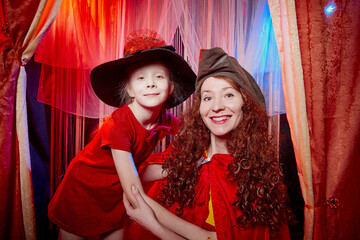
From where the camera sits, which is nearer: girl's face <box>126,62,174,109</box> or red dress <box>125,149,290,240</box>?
red dress <box>125,149,290,240</box>

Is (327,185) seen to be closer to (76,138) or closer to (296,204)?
(296,204)

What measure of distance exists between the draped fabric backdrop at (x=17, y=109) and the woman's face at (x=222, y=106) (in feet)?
Result: 4.29

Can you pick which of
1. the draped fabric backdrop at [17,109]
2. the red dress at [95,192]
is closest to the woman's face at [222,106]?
the red dress at [95,192]

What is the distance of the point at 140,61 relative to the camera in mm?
1748

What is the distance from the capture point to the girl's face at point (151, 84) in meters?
1.68

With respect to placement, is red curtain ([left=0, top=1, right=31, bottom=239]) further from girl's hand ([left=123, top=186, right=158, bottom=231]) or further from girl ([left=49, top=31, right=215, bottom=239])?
girl's hand ([left=123, top=186, right=158, bottom=231])

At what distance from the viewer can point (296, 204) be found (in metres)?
2.19

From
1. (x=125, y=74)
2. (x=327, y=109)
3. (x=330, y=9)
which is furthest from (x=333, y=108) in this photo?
(x=125, y=74)

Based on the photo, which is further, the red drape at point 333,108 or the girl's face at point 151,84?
the girl's face at point 151,84

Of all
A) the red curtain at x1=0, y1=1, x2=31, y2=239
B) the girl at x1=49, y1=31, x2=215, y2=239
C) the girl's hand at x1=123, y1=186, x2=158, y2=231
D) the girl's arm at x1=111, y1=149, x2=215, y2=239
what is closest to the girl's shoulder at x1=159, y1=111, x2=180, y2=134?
the girl at x1=49, y1=31, x2=215, y2=239

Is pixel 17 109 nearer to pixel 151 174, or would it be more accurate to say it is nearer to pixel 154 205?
pixel 151 174

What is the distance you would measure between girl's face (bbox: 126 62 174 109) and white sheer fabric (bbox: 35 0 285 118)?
1.66ft

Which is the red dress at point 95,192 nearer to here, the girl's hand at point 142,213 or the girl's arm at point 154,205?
the girl's arm at point 154,205

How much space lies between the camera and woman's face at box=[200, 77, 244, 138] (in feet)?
4.91
